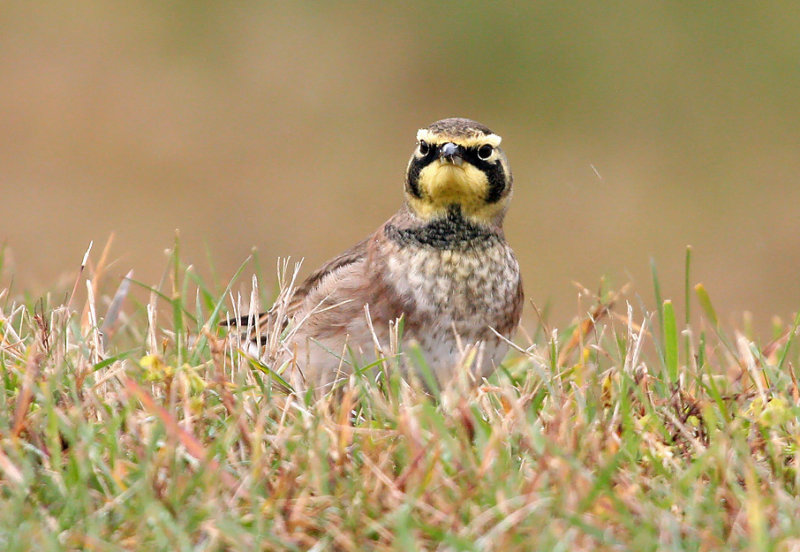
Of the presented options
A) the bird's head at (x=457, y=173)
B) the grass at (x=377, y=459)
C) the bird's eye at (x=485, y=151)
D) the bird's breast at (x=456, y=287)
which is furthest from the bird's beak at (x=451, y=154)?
the grass at (x=377, y=459)

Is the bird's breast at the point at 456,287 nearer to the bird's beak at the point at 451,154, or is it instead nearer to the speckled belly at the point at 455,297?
the speckled belly at the point at 455,297

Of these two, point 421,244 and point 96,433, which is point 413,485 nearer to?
point 96,433

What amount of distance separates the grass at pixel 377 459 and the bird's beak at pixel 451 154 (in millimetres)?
918

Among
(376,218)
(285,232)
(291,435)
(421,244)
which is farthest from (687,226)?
(291,435)

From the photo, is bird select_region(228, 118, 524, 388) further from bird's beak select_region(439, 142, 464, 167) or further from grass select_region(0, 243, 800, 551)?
grass select_region(0, 243, 800, 551)

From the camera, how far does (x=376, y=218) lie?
34.3 feet

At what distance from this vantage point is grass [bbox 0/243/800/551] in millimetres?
2926

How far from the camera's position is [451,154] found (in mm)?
4699

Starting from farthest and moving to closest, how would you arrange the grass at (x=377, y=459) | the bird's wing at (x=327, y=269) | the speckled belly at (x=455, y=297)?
the bird's wing at (x=327, y=269) → the speckled belly at (x=455, y=297) → the grass at (x=377, y=459)

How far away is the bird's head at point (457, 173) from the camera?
479 cm

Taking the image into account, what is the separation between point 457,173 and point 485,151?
0.52ft

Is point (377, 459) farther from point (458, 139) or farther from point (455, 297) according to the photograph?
point (458, 139)

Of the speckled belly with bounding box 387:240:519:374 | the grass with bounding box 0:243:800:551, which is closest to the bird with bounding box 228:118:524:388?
the speckled belly with bounding box 387:240:519:374

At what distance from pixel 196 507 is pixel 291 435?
1.55 feet
